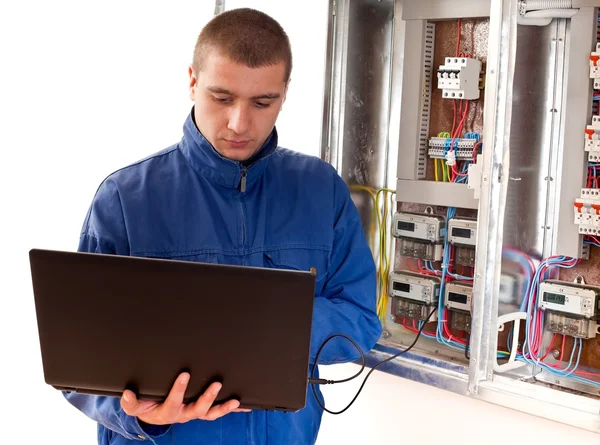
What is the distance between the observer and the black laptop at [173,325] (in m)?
1.20

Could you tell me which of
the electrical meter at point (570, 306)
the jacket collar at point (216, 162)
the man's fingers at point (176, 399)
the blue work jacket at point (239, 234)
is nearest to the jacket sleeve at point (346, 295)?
the blue work jacket at point (239, 234)

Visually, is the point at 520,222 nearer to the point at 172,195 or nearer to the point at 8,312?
the point at 172,195

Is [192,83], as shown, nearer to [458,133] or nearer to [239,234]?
[239,234]

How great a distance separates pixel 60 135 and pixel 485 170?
6.66 feet

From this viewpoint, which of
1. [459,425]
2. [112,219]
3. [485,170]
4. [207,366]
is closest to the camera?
[207,366]

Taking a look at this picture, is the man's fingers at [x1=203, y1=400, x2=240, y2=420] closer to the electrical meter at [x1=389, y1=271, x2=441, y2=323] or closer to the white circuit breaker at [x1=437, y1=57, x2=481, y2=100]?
the electrical meter at [x1=389, y1=271, x2=441, y2=323]

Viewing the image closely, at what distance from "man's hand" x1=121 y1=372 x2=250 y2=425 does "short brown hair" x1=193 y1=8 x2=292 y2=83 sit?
643mm

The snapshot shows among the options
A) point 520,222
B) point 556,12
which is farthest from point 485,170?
point 556,12

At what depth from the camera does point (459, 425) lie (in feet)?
8.00

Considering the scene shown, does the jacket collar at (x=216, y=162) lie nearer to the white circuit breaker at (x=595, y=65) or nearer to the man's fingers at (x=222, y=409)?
the man's fingers at (x=222, y=409)

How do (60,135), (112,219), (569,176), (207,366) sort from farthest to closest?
(60,135) → (569,176) → (112,219) → (207,366)

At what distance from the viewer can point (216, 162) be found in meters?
1.54

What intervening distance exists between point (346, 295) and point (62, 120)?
2159 millimetres

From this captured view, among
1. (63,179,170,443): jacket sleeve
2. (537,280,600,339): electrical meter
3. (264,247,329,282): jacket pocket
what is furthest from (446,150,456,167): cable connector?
A: (63,179,170,443): jacket sleeve
